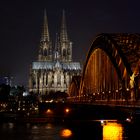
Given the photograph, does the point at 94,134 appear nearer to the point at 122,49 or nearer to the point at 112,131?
the point at 112,131

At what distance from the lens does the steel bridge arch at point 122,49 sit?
67.8 meters

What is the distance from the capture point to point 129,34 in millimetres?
78750

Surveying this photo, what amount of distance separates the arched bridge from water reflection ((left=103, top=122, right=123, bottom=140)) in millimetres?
3506

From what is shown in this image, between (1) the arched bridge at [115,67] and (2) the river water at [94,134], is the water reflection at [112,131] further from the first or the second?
(1) the arched bridge at [115,67]

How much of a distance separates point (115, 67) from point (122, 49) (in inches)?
131

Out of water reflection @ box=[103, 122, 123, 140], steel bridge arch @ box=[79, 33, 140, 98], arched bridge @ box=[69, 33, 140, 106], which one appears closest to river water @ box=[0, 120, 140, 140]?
water reflection @ box=[103, 122, 123, 140]

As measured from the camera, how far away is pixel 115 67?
74.1 m

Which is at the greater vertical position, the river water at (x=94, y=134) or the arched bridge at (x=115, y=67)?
the arched bridge at (x=115, y=67)

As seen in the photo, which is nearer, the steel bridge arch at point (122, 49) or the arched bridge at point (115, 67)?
the arched bridge at point (115, 67)

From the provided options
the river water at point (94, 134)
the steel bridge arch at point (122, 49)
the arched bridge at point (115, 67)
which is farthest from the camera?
the steel bridge arch at point (122, 49)

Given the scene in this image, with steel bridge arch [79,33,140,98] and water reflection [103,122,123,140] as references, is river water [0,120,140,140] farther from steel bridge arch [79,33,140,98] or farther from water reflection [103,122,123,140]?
steel bridge arch [79,33,140,98]

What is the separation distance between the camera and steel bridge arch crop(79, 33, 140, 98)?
67812 mm

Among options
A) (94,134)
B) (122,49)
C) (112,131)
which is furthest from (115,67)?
(94,134)

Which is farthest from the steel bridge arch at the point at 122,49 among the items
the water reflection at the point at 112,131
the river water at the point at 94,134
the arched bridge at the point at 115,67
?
the river water at the point at 94,134
